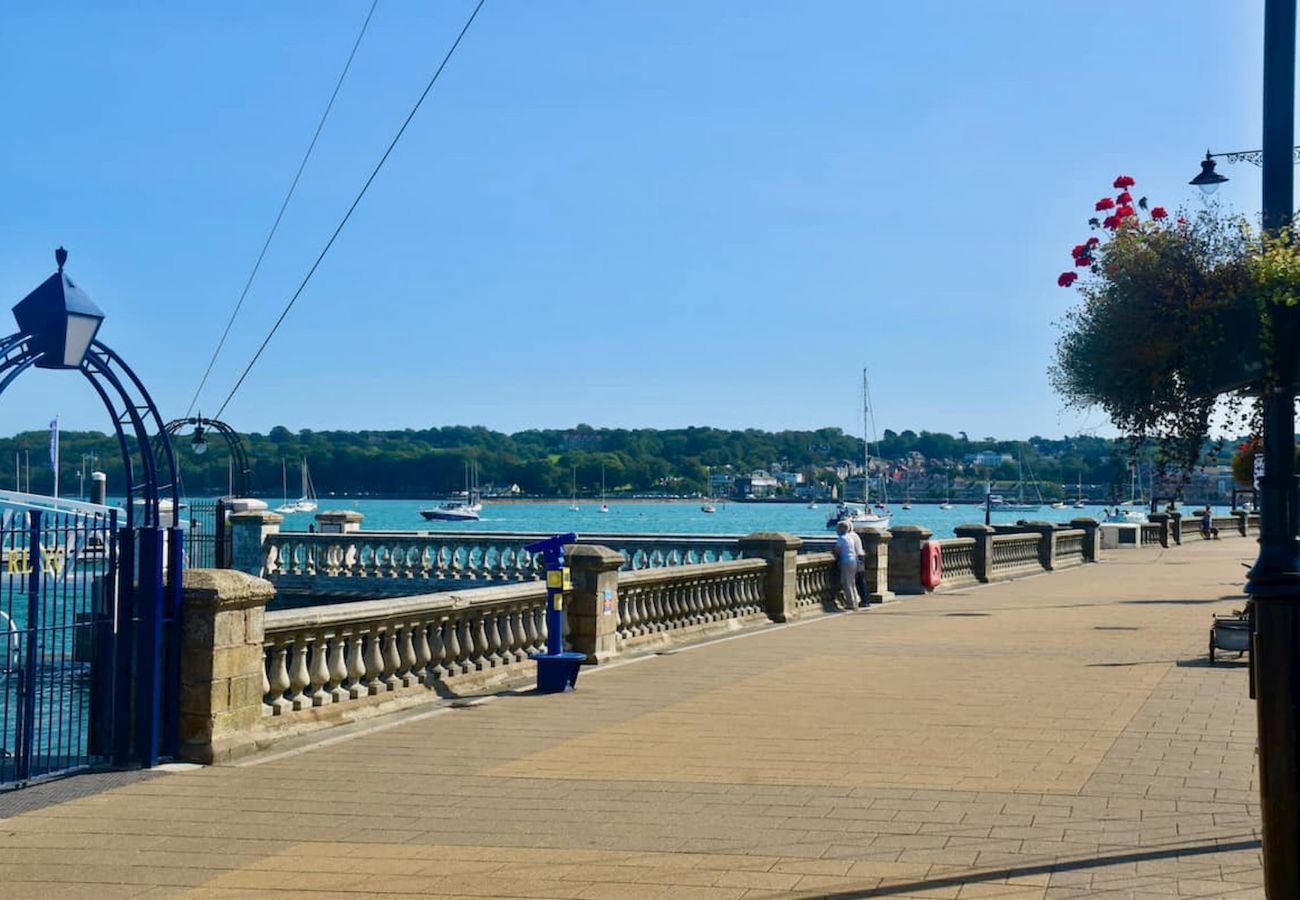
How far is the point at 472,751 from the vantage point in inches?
409

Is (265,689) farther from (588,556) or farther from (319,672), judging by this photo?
(588,556)

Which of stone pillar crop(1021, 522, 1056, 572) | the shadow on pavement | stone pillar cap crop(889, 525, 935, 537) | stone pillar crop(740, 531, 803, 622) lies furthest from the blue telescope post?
stone pillar crop(1021, 522, 1056, 572)

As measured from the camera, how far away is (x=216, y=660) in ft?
32.0

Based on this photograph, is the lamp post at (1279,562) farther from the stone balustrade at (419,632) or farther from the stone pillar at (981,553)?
the stone pillar at (981,553)

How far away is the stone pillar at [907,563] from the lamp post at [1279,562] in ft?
66.6

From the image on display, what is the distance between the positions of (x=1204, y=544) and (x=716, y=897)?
173 ft

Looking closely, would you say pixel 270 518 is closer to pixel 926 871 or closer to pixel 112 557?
pixel 112 557

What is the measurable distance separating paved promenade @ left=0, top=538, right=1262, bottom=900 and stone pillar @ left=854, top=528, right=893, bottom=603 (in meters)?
10.7

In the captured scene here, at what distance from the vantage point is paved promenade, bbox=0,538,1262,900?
6.86 metres

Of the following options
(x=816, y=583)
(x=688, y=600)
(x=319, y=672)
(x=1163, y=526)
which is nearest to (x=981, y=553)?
(x=816, y=583)

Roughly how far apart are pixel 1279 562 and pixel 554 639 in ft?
24.4

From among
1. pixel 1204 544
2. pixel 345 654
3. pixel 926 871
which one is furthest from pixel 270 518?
pixel 1204 544

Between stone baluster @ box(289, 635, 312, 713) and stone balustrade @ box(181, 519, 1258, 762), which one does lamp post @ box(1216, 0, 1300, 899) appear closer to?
stone balustrade @ box(181, 519, 1258, 762)

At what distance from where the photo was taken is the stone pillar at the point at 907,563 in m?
27.8
